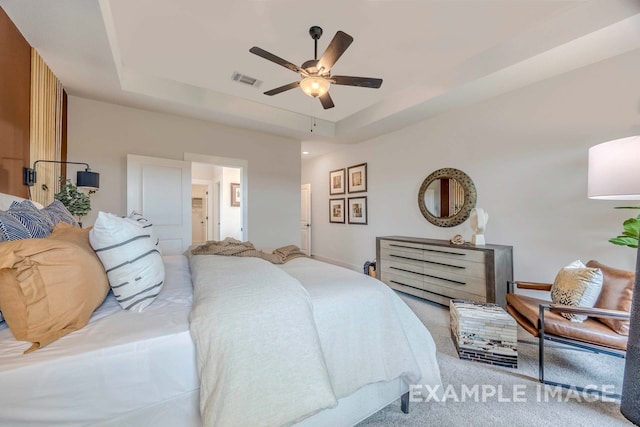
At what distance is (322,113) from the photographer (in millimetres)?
4316

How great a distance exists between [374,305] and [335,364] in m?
0.36

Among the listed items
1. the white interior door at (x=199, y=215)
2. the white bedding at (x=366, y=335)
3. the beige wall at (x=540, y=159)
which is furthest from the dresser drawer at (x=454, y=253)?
the white interior door at (x=199, y=215)

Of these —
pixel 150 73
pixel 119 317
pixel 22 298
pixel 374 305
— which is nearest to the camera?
pixel 22 298

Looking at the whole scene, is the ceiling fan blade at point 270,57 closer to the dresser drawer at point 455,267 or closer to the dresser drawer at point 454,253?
the dresser drawer at point 454,253

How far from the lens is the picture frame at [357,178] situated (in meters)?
5.18

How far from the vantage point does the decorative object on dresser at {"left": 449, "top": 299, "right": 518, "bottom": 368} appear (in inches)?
78.8

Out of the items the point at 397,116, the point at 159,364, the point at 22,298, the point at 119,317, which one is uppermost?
the point at 397,116

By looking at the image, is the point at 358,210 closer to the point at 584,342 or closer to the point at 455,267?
the point at 455,267

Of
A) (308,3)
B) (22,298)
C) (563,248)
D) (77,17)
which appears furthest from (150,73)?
(563,248)

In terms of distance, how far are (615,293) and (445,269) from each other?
4.83 feet

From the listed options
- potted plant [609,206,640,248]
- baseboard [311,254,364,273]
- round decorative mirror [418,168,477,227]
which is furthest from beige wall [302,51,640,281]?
baseboard [311,254,364,273]

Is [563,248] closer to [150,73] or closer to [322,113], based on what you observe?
[322,113]

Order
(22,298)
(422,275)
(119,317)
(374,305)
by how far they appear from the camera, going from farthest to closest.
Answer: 1. (422,275)
2. (374,305)
3. (119,317)
4. (22,298)

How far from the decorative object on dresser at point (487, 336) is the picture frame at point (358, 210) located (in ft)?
10.3
